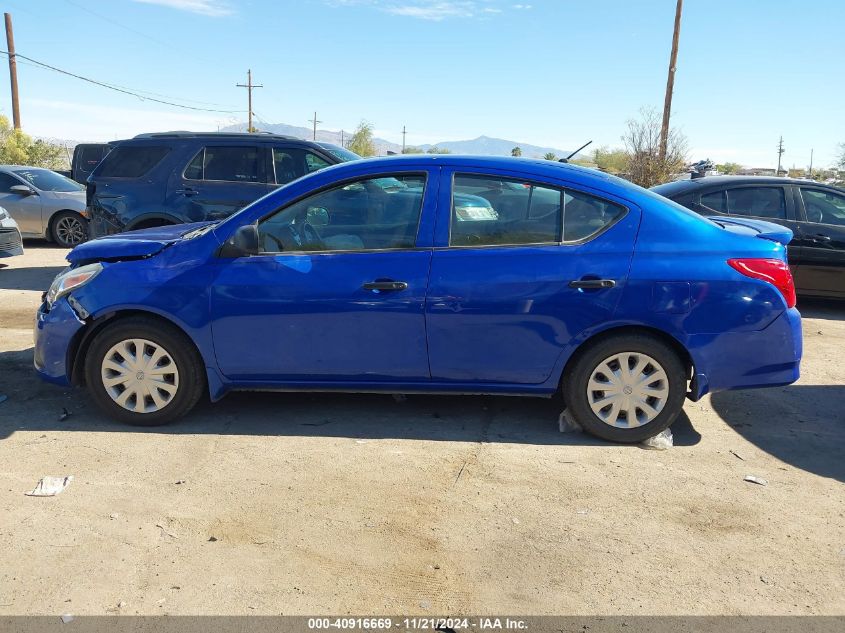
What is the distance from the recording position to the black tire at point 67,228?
43.3ft

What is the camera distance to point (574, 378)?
441 cm

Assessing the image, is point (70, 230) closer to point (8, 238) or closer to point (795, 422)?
point (8, 238)

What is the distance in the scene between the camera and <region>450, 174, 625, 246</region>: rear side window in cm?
437

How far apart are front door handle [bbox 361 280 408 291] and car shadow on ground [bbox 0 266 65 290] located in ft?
22.1

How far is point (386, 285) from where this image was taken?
4.30 meters

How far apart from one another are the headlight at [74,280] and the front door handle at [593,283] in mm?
3025

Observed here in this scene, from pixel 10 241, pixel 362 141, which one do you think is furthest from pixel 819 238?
pixel 362 141

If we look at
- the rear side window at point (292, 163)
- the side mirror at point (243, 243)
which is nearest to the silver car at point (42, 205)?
the rear side window at point (292, 163)

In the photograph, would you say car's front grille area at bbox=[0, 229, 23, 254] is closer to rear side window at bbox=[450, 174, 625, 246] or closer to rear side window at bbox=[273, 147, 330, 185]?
rear side window at bbox=[273, 147, 330, 185]

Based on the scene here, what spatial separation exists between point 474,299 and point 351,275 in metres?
0.77

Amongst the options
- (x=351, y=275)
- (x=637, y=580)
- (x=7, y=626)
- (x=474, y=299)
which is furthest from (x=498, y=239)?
(x=7, y=626)

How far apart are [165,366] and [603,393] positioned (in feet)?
9.09

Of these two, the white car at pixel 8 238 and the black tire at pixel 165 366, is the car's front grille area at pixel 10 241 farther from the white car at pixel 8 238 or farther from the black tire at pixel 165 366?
the black tire at pixel 165 366

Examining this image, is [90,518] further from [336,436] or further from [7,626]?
[336,436]
